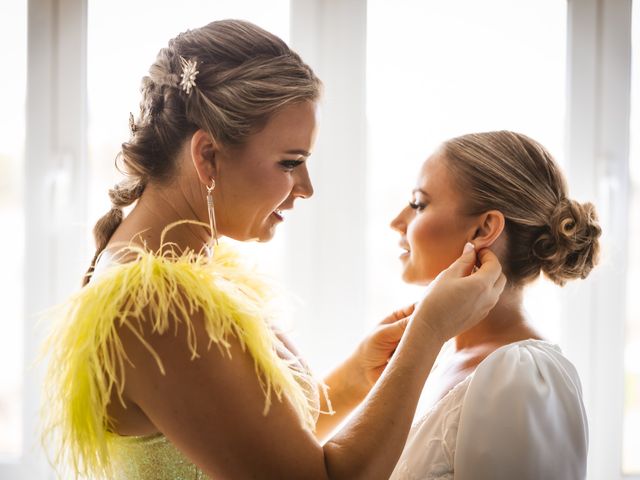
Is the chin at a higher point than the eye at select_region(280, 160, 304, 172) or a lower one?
lower

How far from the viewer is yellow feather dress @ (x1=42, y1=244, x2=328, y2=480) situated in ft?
2.84

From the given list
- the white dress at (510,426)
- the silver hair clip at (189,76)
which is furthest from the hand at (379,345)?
the silver hair clip at (189,76)

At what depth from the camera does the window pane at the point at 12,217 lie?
176 centimetres

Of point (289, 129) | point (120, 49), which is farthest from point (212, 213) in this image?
point (120, 49)

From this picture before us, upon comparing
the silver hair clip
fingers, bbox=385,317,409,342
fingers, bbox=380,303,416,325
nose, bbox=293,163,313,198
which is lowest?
fingers, bbox=385,317,409,342

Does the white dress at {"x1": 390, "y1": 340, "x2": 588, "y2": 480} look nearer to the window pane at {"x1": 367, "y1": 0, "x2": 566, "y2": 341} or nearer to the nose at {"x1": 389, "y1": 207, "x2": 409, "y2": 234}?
the nose at {"x1": 389, "y1": 207, "x2": 409, "y2": 234}

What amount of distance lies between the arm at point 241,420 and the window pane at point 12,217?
43.3 inches

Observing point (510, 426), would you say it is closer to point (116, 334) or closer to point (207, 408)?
point (207, 408)

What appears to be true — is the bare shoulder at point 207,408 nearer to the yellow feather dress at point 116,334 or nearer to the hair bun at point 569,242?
the yellow feather dress at point 116,334

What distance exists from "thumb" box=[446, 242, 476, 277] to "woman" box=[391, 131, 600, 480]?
12 centimetres

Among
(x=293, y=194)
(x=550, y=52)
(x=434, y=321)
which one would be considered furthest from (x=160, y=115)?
(x=550, y=52)

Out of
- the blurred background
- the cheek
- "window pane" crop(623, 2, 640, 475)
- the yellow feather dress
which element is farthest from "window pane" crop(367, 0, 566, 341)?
the yellow feather dress

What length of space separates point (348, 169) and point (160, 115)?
80cm

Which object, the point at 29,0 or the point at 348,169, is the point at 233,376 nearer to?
the point at 348,169
